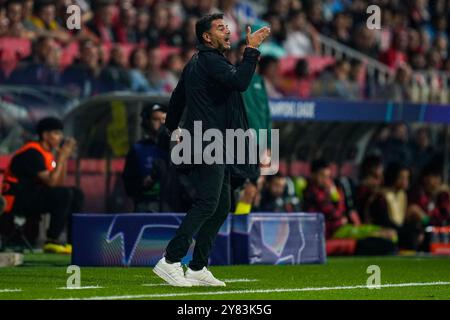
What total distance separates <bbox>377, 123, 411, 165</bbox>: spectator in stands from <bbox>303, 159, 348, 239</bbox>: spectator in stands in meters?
3.41

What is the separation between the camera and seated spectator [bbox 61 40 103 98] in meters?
16.5

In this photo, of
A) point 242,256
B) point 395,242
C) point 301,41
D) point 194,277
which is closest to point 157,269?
point 194,277

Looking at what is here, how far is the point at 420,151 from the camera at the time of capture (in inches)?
822

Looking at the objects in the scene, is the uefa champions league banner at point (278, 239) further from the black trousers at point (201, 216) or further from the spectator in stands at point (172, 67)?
the spectator in stands at point (172, 67)

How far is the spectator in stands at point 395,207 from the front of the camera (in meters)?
17.5

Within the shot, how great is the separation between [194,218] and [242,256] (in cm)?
373

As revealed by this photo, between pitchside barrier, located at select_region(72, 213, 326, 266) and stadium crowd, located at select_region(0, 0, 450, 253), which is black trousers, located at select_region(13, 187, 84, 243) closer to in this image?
stadium crowd, located at select_region(0, 0, 450, 253)

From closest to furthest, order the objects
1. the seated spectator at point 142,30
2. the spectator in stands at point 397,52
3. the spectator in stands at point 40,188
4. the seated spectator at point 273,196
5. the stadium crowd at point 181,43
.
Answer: the spectator in stands at point 40,188
the seated spectator at point 273,196
the stadium crowd at point 181,43
the seated spectator at point 142,30
the spectator in stands at point 397,52

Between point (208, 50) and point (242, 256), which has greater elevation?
point (208, 50)

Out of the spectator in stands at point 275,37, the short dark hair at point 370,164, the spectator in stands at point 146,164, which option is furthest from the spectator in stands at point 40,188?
the spectator in stands at point 275,37

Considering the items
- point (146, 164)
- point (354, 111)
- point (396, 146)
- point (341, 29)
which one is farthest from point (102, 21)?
point (341, 29)

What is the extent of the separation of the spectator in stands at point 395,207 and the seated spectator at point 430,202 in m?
0.13

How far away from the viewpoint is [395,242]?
16922 millimetres
